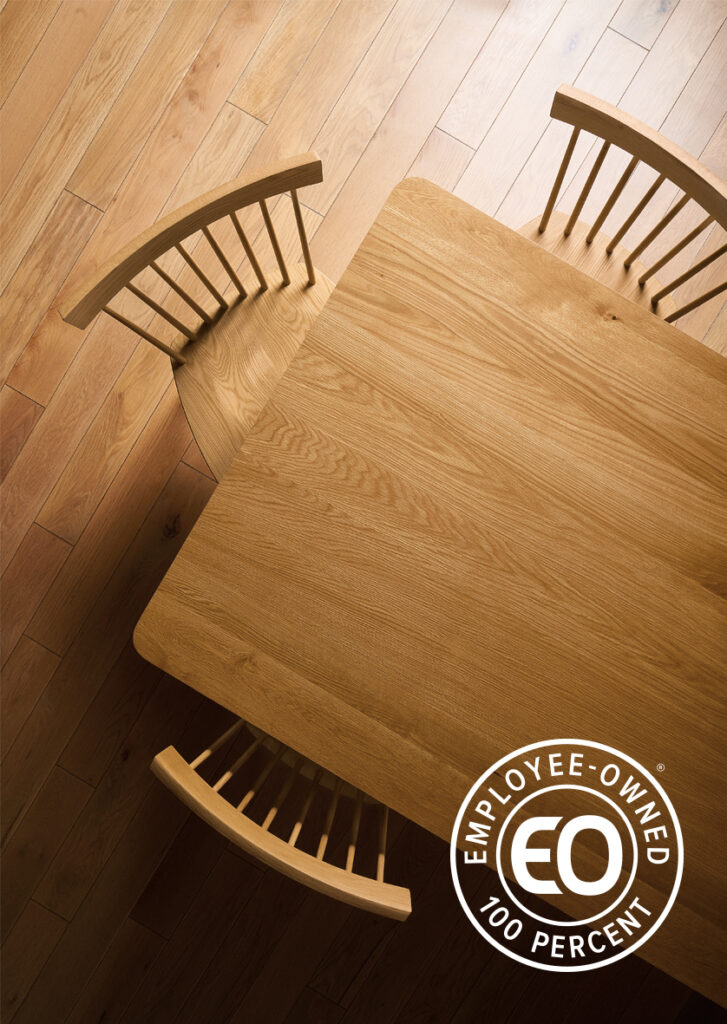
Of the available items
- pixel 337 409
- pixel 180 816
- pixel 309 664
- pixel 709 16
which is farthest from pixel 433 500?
pixel 709 16

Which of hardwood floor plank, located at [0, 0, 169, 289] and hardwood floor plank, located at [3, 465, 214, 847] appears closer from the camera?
hardwood floor plank, located at [3, 465, 214, 847]

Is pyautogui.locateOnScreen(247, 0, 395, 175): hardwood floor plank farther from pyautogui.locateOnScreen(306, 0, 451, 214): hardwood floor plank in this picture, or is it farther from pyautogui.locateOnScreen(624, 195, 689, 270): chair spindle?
pyautogui.locateOnScreen(624, 195, 689, 270): chair spindle

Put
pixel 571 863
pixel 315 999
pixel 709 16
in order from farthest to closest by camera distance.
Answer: pixel 709 16, pixel 315 999, pixel 571 863

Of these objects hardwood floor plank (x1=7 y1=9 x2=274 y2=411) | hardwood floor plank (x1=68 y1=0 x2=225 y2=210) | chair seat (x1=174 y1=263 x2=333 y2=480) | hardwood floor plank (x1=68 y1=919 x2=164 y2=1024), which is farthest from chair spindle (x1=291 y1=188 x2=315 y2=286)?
hardwood floor plank (x1=68 y1=919 x2=164 y2=1024)

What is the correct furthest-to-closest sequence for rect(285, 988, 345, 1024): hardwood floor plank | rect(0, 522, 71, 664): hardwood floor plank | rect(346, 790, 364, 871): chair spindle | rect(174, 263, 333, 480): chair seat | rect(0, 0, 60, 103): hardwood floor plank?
rect(0, 0, 60, 103): hardwood floor plank, rect(0, 522, 71, 664): hardwood floor plank, rect(285, 988, 345, 1024): hardwood floor plank, rect(174, 263, 333, 480): chair seat, rect(346, 790, 364, 871): chair spindle

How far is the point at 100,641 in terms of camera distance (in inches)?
72.0

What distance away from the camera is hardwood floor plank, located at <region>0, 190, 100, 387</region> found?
6.21ft

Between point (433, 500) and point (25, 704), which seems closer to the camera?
point (433, 500)

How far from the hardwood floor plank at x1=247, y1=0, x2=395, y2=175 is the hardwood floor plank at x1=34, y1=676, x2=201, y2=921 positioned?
1453 millimetres

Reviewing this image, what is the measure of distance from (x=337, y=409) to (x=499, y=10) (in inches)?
57.2

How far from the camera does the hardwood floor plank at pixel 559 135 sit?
189cm

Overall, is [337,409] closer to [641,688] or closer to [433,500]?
[433,500]

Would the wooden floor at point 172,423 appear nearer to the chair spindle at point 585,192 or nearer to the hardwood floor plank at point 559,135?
the hardwood floor plank at point 559,135

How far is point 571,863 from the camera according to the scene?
1.10 metres
